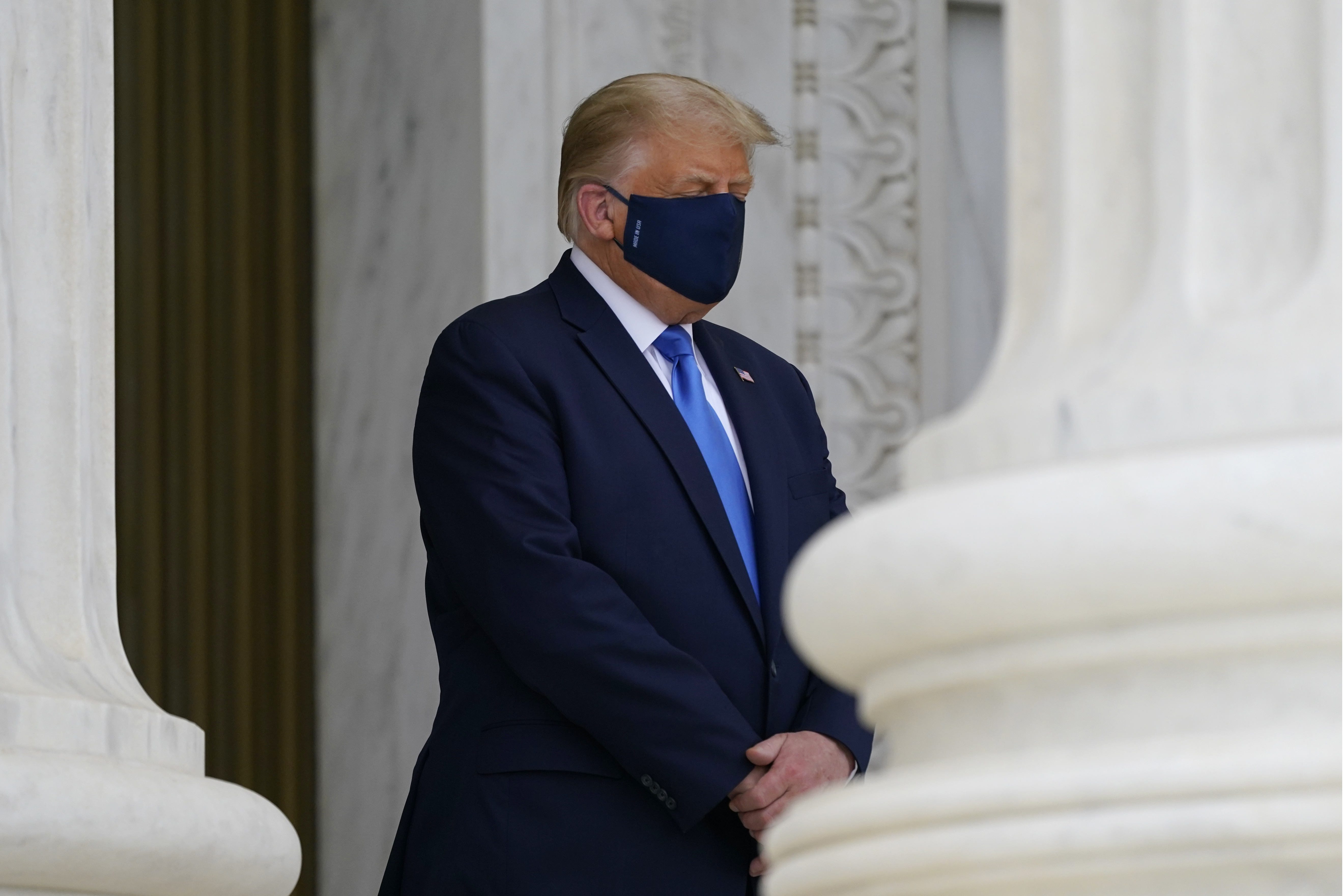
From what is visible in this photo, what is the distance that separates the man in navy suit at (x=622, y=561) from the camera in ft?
8.84

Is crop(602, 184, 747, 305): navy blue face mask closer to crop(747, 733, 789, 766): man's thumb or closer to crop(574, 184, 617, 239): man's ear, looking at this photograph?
crop(574, 184, 617, 239): man's ear

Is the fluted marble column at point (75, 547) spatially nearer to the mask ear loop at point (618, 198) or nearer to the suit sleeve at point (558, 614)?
the suit sleeve at point (558, 614)

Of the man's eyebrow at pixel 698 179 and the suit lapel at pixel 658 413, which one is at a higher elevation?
the man's eyebrow at pixel 698 179

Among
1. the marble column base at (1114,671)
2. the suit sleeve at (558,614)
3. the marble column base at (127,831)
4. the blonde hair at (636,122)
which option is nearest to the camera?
the marble column base at (1114,671)

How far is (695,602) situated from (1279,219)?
59.6 inches

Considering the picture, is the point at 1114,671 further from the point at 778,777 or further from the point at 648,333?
the point at 648,333

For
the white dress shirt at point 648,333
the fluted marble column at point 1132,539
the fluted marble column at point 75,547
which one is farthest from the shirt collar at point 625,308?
the fluted marble column at point 1132,539

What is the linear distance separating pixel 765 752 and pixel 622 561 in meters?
0.33

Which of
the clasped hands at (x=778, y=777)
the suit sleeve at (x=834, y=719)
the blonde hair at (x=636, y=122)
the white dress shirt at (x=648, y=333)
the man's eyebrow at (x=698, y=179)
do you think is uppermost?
the blonde hair at (x=636, y=122)

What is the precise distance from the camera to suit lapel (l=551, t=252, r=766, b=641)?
9.41 feet

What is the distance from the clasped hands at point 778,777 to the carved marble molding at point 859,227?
2037 millimetres

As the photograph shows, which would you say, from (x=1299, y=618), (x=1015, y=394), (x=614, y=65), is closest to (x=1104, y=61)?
(x=1015, y=394)

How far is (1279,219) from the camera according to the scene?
4.65 feet

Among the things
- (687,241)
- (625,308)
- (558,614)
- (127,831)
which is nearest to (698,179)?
(687,241)
